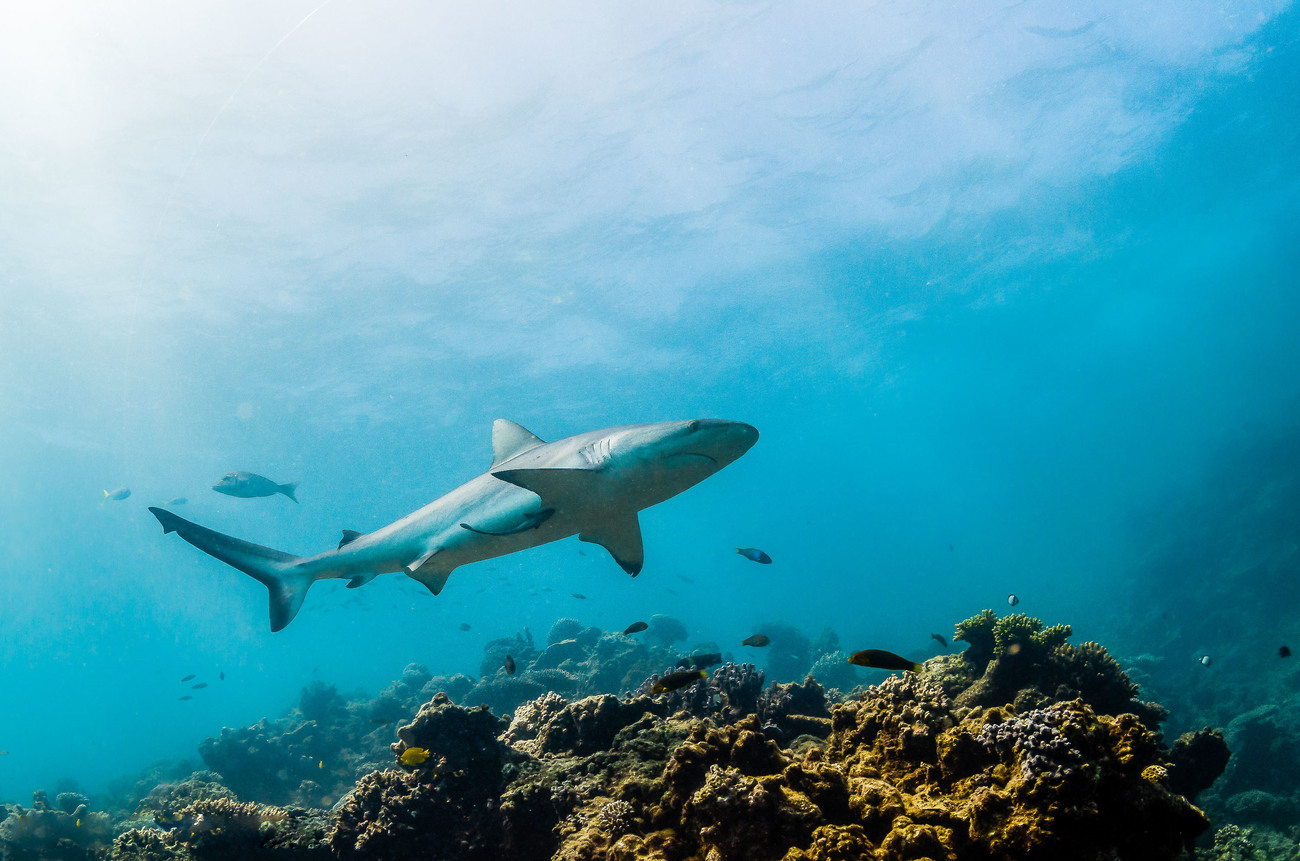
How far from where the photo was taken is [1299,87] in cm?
3203

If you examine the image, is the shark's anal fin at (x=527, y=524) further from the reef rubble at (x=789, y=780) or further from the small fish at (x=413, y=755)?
the small fish at (x=413, y=755)

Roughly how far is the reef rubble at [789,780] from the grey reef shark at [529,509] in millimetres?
1355

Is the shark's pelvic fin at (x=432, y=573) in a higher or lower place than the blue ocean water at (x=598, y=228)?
lower

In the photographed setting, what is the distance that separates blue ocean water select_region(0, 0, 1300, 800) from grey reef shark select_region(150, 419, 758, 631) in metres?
23.2

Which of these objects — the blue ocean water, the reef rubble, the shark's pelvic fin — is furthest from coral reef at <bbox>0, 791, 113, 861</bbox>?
the blue ocean water

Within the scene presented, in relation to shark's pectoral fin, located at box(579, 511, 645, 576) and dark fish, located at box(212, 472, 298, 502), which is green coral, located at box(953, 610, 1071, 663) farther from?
dark fish, located at box(212, 472, 298, 502)

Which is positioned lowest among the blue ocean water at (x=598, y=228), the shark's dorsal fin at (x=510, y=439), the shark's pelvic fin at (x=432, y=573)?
the shark's pelvic fin at (x=432, y=573)

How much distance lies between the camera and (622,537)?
5.18m

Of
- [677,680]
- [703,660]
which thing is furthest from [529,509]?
[703,660]

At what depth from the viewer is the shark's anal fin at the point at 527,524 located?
4.66m

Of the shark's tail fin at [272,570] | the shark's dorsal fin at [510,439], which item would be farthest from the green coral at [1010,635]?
the shark's tail fin at [272,570]

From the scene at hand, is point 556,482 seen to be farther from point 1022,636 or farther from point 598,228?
point 598,228

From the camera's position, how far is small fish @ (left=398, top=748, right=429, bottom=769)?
459 cm

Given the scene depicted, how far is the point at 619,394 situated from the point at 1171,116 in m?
38.1
